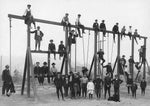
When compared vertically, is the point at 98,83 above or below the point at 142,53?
below

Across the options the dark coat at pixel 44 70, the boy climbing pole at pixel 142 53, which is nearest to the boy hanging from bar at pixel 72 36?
the dark coat at pixel 44 70

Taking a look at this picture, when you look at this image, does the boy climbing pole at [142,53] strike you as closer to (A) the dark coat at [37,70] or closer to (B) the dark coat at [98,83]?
(B) the dark coat at [98,83]

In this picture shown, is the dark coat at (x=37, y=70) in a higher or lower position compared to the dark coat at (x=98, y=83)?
higher

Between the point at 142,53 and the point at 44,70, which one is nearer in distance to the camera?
the point at 44,70

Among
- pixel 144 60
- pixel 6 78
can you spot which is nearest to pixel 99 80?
pixel 6 78

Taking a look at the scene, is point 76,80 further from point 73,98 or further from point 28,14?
point 28,14

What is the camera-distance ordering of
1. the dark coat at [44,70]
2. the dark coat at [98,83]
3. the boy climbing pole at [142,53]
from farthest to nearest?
the boy climbing pole at [142,53] < the dark coat at [98,83] < the dark coat at [44,70]

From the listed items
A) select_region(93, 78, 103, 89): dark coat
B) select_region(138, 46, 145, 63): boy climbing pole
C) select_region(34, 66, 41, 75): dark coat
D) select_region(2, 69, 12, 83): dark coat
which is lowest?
select_region(93, 78, 103, 89): dark coat

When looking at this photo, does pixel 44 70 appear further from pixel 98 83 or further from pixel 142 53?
pixel 142 53

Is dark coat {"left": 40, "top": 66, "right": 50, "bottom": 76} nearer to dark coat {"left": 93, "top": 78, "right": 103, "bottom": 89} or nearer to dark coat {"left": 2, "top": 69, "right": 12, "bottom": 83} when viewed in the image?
dark coat {"left": 2, "top": 69, "right": 12, "bottom": 83}

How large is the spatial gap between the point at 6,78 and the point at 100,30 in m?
6.56

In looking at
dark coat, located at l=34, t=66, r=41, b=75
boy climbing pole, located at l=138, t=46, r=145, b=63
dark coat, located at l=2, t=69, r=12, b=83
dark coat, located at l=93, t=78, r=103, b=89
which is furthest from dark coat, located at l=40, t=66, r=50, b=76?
boy climbing pole, located at l=138, t=46, r=145, b=63

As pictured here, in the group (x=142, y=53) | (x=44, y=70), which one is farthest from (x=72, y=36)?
(x=142, y=53)

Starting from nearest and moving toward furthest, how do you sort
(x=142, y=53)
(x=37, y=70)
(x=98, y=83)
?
(x=37, y=70) < (x=98, y=83) < (x=142, y=53)
